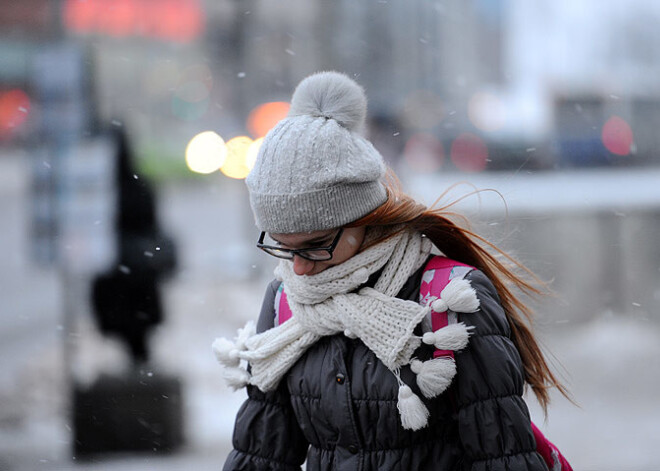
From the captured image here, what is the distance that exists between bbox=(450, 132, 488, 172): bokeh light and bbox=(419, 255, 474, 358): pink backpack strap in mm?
9847

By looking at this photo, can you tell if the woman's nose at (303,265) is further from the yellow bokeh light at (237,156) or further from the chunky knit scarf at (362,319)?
the yellow bokeh light at (237,156)

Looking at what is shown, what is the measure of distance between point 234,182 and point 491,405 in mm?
16679

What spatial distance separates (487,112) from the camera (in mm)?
15547

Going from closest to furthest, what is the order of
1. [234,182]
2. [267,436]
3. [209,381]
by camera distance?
[267,436] → [209,381] → [234,182]

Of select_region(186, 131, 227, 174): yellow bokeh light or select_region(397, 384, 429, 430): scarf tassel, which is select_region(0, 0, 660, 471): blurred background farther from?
select_region(397, 384, 429, 430): scarf tassel

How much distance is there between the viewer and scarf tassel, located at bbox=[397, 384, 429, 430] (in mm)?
1764

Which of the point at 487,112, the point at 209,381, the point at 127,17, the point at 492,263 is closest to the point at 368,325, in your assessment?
the point at 492,263

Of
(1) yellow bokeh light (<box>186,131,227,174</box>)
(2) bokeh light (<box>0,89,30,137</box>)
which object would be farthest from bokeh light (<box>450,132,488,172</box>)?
(2) bokeh light (<box>0,89,30,137</box>)

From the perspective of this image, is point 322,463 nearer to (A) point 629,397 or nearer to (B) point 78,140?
(A) point 629,397

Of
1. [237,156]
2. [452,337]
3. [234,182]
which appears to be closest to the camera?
[452,337]

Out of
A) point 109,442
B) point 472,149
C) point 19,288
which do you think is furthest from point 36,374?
point 472,149

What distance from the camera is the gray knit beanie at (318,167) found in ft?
6.04

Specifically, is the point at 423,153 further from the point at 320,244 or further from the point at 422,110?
the point at 320,244

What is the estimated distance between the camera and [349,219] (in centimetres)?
188
